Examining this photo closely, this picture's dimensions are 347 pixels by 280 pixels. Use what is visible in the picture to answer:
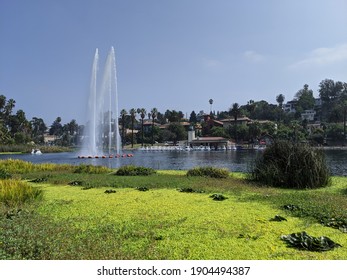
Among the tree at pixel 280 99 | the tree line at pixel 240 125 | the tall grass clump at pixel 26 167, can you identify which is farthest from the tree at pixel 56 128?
the tall grass clump at pixel 26 167

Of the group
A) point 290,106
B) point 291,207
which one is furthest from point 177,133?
point 291,207

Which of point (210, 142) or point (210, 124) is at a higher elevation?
point (210, 124)

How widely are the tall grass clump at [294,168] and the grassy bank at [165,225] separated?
1663 mm

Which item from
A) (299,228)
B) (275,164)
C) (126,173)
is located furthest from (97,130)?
(299,228)

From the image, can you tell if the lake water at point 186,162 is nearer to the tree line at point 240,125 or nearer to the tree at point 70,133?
the tree line at point 240,125

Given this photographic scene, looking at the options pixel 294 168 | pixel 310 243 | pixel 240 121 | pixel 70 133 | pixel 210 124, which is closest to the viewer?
pixel 310 243

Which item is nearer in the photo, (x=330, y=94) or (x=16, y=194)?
(x=16, y=194)

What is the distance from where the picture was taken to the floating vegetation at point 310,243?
562cm

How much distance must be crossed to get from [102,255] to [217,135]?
108759mm

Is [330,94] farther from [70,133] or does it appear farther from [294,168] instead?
[294,168]

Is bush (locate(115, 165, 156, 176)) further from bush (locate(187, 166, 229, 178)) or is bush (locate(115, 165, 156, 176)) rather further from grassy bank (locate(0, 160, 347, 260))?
grassy bank (locate(0, 160, 347, 260))

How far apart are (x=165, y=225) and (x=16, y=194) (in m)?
4.82

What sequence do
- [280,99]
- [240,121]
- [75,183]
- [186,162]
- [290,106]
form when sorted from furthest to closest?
[290,106] < [280,99] < [240,121] < [186,162] < [75,183]

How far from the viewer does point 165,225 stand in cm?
715
